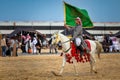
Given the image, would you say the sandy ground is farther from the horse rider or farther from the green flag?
the green flag

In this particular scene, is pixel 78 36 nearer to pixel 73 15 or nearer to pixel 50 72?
pixel 50 72

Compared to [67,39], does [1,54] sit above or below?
below

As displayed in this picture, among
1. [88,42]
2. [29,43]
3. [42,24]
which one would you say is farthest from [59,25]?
[88,42]

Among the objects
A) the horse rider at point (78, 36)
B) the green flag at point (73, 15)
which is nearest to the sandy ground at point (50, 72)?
the horse rider at point (78, 36)

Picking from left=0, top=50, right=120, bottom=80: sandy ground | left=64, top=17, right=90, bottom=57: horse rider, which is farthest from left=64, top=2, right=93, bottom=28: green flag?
left=64, top=17, right=90, bottom=57: horse rider

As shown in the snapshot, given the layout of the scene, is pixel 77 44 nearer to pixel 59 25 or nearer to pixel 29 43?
pixel 29 43

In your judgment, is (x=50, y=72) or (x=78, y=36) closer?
(x=78, y=36)

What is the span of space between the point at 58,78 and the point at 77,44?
8.44 feet

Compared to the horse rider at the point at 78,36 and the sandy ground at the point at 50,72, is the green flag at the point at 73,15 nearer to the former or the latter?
the sandy ground at the point at 50,72

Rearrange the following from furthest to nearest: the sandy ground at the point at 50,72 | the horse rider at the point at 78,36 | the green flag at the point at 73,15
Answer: the green flag at the point at 73,15, the horse rider at the point at 78,36, the sandy ground at the point at 50,72

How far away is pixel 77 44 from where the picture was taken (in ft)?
59.0

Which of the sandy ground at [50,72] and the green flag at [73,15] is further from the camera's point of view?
the green flag at [73,15]

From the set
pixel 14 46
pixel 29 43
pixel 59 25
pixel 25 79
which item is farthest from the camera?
pixel 59 25

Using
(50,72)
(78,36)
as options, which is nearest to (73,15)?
(50,72)
